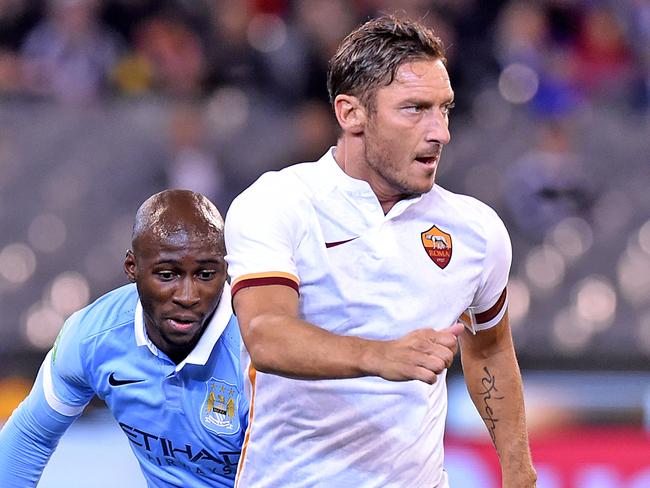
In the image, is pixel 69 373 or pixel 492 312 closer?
pixel 492 312

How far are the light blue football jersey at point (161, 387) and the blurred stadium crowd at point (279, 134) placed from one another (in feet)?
9.53

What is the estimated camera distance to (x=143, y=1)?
8836mm

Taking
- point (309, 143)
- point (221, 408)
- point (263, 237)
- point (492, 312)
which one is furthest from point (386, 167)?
point (309, 143)

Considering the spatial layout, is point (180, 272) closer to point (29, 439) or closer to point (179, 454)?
point (179, 454)

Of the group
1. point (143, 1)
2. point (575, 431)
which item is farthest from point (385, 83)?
point (143, 1)

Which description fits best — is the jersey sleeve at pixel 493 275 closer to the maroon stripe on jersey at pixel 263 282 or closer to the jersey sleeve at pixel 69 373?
the maroon stripe on jersey at pixel 263 282

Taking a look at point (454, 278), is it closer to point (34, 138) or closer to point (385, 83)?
point (385, 83)

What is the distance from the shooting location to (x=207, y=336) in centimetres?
383

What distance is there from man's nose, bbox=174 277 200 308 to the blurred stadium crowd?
10.7 feet

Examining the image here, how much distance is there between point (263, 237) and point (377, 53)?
62 centimetres

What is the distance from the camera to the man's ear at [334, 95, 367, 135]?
340 centimetres

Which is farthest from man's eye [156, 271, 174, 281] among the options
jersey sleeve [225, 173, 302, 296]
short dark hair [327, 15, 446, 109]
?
short dark hair [327, 15, 446, 109]

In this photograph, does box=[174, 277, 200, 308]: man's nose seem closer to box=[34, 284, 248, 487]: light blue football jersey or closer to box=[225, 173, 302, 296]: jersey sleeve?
box=[34, 284, 248, 487]: light blue football jersey

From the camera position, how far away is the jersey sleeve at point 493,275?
357cm
